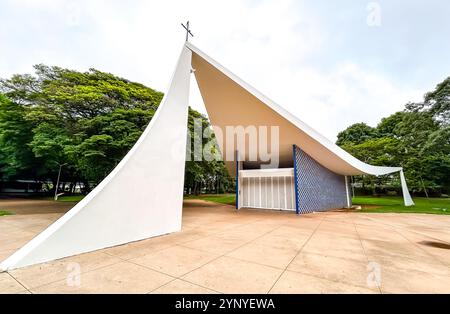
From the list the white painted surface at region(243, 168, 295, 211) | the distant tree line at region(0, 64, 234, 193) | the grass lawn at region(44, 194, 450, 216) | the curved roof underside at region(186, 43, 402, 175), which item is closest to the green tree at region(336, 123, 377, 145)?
the grass lawn at region(44, 194, 450, 216)

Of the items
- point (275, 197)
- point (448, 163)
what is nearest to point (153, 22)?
point (275, 197)

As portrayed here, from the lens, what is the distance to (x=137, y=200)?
14.1 ft

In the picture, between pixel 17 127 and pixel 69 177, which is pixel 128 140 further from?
pixel 69 177

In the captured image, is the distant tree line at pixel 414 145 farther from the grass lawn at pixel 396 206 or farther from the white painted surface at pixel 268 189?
the white painted surface at pixel 268 189

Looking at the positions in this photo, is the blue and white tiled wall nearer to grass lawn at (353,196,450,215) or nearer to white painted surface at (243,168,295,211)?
white painted surface at (243,168,295,211)

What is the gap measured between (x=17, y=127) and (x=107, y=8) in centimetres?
1203

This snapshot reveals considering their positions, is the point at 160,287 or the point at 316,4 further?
the point at 316,4

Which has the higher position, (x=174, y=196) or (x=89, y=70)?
(x=89, y=70)

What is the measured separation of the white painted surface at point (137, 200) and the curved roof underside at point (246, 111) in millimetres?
1378

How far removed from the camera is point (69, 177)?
2511 cm

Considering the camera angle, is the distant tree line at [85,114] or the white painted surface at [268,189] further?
the white painted surface at [268,189]

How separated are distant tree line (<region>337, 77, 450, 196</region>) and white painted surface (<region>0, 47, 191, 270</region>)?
20.0m

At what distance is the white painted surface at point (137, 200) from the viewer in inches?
120

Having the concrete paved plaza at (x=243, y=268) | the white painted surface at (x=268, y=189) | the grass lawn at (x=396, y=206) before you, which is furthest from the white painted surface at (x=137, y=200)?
the grass lawn at (x=396, y=206)
